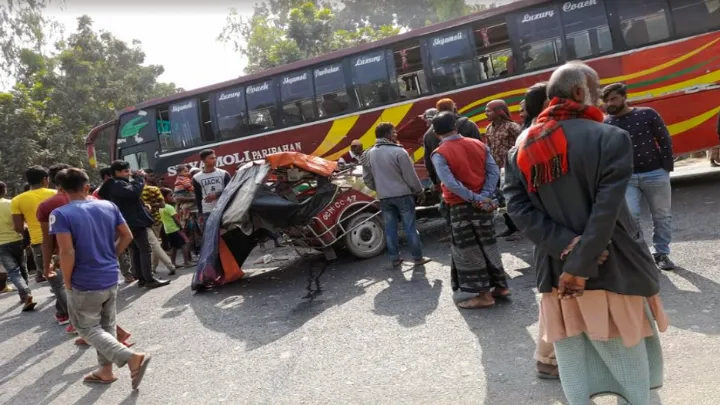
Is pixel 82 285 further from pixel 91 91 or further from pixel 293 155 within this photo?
pixel 91 91

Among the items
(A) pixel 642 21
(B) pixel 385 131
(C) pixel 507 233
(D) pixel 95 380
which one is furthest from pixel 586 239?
(A) pixel 642 21

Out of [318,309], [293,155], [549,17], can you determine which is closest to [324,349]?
[318,309]

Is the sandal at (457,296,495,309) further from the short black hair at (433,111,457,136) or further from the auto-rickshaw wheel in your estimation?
the auto-rickshaw wheel

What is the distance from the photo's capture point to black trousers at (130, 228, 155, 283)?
709cm

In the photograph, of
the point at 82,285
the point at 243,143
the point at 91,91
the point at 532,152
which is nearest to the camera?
the point at 532,152

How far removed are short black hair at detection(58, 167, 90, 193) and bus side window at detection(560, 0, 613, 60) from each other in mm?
7910

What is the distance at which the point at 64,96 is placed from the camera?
22.2m

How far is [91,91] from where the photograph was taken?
23.1 meters

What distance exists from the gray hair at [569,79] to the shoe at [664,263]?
3.15 metres

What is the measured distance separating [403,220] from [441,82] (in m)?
4.63

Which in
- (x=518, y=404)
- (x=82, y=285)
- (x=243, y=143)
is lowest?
(x=518, y=404)

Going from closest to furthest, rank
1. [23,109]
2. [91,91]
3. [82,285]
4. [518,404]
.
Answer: [518,404], [82,285], [23,109], [91,91]

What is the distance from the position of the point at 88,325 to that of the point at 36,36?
24328 mm

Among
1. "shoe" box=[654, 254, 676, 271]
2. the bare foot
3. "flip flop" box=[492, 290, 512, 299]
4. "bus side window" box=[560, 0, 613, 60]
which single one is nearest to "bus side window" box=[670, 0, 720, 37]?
"bus side window" box=[560, 0, 613, 60]
